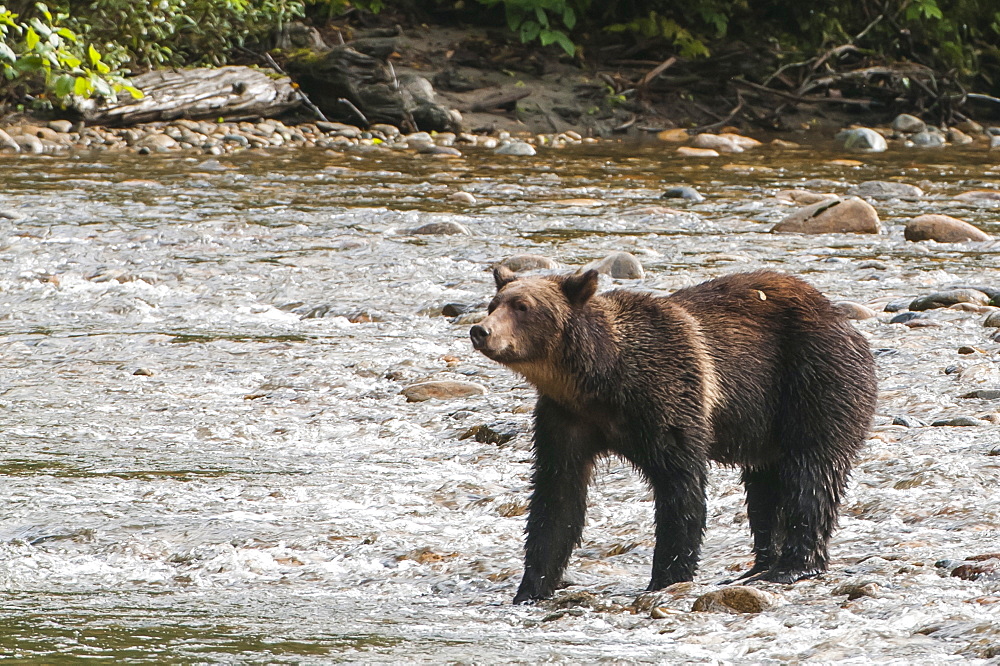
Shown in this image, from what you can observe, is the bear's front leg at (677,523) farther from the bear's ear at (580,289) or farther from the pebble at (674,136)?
the pebble at (674,136)

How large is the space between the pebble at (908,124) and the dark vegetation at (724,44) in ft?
1.92

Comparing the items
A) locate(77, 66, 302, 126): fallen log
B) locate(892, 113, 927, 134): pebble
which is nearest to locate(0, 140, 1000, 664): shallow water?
locate(77, 66, 302, 126): fallen log

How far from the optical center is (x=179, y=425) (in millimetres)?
6348

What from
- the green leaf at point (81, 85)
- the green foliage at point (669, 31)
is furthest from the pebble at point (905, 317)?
the green foliage at point (669, 31)

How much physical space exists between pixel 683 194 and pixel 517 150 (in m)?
4.18

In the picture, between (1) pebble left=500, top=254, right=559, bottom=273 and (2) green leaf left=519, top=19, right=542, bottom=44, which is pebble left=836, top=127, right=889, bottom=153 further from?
(1) pebble left=500, top=254, right=559, bottom=273

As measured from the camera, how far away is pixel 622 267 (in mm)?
9359

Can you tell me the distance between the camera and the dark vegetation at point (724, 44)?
20.0 m

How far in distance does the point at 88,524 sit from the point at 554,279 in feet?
6.33

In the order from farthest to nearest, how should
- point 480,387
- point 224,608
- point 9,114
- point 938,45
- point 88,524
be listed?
point 938,45 < point 9,114 < point 480,387 < point 88,524 < point 224,608

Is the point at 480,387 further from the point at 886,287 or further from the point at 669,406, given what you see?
the point at 886,287

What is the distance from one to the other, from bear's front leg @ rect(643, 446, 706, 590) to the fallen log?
563 inches

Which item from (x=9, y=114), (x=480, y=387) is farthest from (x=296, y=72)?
(x=480, y=387)

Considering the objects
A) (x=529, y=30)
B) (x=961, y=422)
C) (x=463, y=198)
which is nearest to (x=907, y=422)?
(x=961, y=422)
